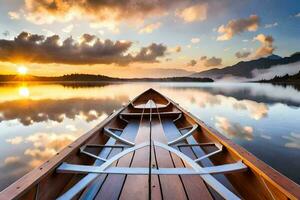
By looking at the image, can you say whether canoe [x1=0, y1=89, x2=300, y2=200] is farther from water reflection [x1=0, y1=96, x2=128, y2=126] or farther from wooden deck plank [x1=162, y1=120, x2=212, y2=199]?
water reflection [x1=0, y1=96, x2=128, y2=126]

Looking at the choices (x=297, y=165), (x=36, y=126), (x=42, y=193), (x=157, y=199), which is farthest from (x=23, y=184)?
(x=36, y=126)

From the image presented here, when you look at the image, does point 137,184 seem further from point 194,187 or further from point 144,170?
point 194,187

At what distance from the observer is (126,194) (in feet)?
7.64


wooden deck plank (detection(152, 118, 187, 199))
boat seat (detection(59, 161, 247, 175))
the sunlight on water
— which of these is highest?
the sunlight on water

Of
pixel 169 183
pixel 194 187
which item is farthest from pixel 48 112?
pixel 194 187

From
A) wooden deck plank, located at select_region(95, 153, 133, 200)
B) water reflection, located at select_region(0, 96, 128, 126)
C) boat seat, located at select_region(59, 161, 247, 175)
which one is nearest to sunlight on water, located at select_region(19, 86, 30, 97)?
water reflection, located at select_region(0, 96, 128, 126)

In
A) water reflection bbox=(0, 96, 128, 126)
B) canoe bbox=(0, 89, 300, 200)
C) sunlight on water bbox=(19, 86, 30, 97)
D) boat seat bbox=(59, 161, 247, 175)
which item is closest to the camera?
canoe bbox=(0, 89, 300, 200)

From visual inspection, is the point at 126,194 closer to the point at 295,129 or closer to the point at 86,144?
the point at 86,144

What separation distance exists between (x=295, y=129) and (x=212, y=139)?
6.96m

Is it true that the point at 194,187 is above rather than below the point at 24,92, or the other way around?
below

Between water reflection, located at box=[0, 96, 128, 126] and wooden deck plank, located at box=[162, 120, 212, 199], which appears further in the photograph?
water reflection, located at box=[0, 96, 128, 126]

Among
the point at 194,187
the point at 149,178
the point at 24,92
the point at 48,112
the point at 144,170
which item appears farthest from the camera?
the point at 24,92

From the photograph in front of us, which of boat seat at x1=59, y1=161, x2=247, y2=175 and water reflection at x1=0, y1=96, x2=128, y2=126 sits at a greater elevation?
boat seat at x1=59, y1=161, x2=247, y2=175

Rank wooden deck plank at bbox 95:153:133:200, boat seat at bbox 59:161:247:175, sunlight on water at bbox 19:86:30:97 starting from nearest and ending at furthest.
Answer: boat seat at bbox 59:161:247:175
wooden deck plank at bbox 95:153:133:200
sunlight on water at bbox 19:86:30:97
